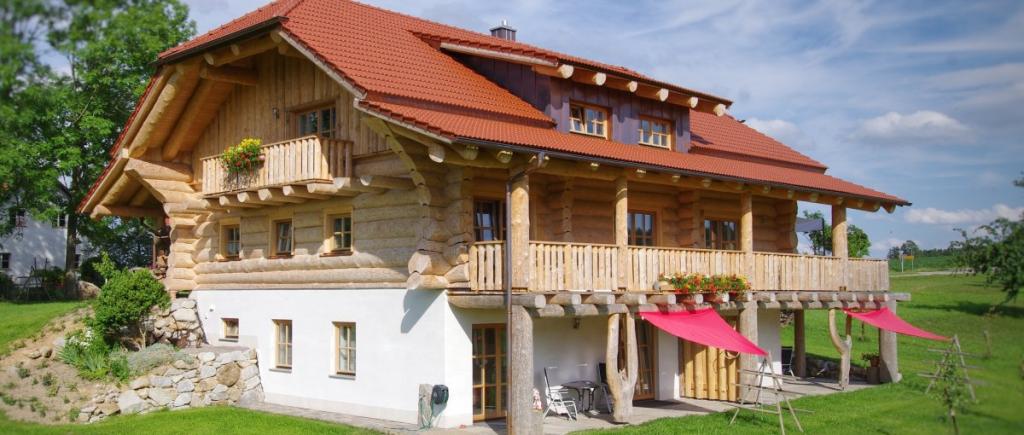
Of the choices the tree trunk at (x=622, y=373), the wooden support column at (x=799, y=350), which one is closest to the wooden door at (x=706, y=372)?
the tree trunk at (x=622, y=373)

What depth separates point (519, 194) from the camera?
15328 millimetres

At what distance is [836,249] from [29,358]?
1858 centimetres

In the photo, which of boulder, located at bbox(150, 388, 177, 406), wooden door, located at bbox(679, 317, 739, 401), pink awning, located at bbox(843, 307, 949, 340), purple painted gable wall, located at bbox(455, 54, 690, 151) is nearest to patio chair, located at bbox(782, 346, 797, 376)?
pink awning, located at bbox(843, 307, 949, 340)

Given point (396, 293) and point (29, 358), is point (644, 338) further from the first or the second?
point (29, 358)

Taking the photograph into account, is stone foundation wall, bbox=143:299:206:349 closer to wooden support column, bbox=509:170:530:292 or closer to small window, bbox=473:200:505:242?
small window, bbox=473:200:505:242

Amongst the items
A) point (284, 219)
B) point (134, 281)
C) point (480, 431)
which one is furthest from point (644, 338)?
point (134, 281)

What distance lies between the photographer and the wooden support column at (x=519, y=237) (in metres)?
15.2

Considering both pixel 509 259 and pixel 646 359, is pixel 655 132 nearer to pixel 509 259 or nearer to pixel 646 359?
pixel 646 359

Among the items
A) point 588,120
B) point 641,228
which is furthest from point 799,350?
point 588,120

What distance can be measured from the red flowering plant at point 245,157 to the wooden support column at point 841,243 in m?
13.7

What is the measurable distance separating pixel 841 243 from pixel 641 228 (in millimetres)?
5817

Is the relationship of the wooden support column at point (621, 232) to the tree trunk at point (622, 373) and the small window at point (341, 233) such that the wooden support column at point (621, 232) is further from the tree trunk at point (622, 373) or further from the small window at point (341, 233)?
the small window at point (341, 233)

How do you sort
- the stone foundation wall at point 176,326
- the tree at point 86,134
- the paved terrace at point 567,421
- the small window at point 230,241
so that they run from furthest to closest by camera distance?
the tree at point 86,134
the small window at point 230,241
the stone foundation wall at point 176,326
the paved terrace at point 567,421

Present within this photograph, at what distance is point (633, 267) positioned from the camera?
56.1ft
